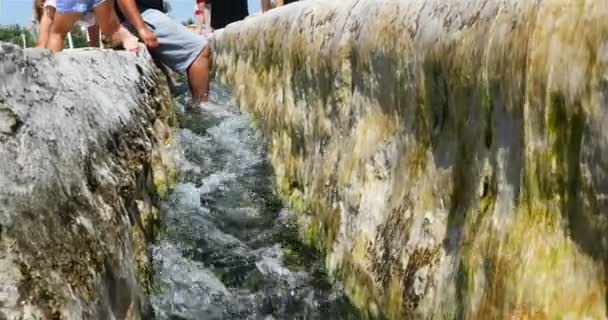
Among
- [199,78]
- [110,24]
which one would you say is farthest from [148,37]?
[110,24]

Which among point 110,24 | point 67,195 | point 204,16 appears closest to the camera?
point 67,195

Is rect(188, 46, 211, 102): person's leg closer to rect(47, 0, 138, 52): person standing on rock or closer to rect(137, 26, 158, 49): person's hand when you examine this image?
rect(137, 26, 158, 49): person's hand

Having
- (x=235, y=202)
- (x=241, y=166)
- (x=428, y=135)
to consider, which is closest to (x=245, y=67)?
(x=241, y=166)

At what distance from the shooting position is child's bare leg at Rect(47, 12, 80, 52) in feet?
16.9

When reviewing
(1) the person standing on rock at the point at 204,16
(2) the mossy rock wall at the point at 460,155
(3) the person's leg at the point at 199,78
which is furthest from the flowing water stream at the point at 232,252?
(1) the person standing on rock at the point at 204,16

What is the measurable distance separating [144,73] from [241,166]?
40.5 inches

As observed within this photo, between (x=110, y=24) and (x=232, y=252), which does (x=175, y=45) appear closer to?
(x=110, y=24)

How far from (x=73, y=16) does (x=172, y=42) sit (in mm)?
1992

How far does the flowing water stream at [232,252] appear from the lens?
11.6ft

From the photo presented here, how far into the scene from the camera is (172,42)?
7148mm

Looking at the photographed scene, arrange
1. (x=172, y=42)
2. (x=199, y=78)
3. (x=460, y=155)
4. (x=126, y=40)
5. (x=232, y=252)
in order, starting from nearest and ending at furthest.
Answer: (x=460, y=155), (x=232, y=252), (x=126, y=40), (x=172, y=42), (x=199, y=78)

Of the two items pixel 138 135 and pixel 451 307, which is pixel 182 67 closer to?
pixel 138 135

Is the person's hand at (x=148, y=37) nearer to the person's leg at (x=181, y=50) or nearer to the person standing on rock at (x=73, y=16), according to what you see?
the person's leg at (x=181, y=50)

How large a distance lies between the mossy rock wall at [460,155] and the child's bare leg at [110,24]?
175 centimetres
